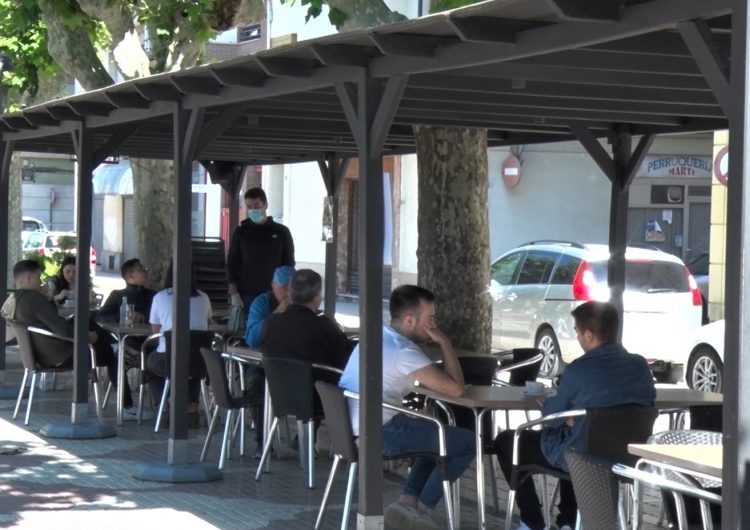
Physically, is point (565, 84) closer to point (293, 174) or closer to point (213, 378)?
point (213, 378)

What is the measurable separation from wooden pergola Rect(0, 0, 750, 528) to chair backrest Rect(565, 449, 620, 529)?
4.19 ft

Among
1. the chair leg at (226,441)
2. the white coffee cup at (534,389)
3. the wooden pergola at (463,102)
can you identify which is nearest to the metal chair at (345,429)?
the wooden pergola at (463,102)

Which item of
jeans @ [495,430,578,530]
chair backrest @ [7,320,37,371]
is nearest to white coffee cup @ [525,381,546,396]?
jeans @ [495,430,578,530]

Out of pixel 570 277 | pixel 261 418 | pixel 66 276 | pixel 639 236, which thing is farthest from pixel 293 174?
pixel 261 418

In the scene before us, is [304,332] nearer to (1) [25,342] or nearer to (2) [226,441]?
(2) [226,441]

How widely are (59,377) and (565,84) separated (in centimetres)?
914

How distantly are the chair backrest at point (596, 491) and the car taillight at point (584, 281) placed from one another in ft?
39.4

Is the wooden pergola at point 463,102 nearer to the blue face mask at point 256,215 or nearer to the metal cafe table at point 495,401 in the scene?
the metal cafe table at point 495,401

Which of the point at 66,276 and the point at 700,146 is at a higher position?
the point at 700,146

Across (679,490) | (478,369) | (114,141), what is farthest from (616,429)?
(114,141)

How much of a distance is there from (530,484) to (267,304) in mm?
3875

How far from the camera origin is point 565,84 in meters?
8.89

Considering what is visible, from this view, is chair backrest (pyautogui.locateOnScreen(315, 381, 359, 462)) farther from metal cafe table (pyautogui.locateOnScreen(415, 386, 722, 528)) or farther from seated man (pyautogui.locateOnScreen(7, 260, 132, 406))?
seated man (pyautogui.locateOnScreen(7, 260, 132, 406))

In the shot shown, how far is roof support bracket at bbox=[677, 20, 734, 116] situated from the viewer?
5.07m
